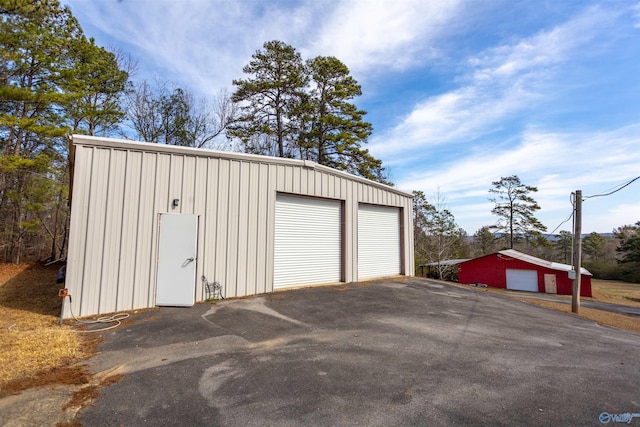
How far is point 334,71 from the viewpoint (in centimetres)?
2039

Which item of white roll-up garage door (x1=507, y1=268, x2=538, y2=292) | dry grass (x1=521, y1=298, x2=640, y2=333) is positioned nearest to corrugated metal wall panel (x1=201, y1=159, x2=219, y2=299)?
dry grass (x1=521, y1=298, x2=640, y2=333)

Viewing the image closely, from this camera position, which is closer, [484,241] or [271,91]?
[271,91]

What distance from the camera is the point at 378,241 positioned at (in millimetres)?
12109

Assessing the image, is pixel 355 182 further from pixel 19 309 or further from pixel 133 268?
pixel 19 309

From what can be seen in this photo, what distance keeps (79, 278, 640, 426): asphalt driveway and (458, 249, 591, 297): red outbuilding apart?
23.4 meters

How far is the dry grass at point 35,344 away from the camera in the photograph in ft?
11.6

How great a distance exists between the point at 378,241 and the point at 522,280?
2287 cm

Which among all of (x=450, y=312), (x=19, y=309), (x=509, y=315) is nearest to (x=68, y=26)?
(x=19, y=309)

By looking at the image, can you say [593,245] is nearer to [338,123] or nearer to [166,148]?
[338,123]

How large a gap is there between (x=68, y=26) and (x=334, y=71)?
47.5ft

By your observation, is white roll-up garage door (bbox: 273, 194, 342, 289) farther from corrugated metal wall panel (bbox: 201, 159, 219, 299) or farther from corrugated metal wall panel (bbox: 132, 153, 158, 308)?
corrugated metal wall panel (bbox: 132, 153, 158, 308)

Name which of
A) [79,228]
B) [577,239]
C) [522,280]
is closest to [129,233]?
[79,228]

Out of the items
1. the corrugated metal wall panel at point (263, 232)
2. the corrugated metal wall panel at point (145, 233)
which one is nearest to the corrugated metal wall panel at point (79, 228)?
the corrugated metal wall panel at point (145, 233)

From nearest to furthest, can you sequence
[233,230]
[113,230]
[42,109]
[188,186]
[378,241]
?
[113,230]
[188,186]
[233,230]
[378,241]
[42,109]
